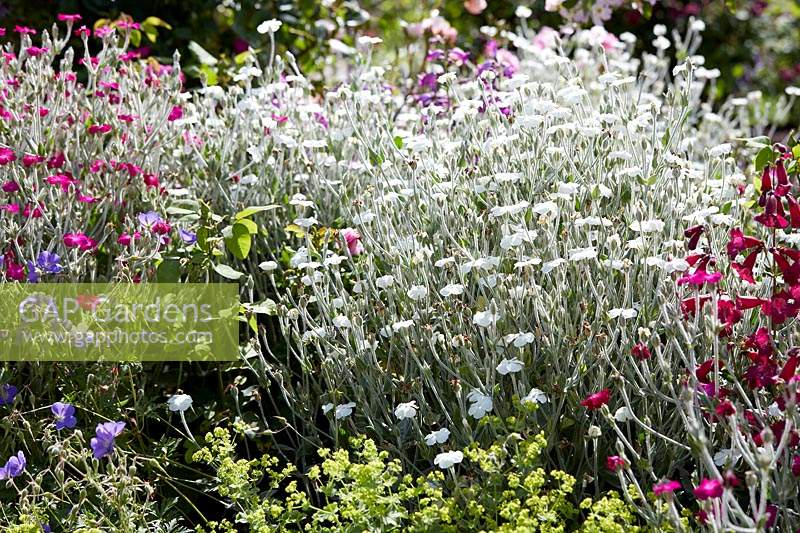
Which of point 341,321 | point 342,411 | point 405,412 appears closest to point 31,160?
point 341,321

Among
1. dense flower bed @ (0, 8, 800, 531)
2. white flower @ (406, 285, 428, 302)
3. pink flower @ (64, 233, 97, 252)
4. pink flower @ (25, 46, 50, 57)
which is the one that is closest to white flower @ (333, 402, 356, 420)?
dense flower bed @ (0, 8, 800, 531)

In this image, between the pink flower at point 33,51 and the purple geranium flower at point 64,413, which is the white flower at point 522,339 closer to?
the purple geranium flower at point 64,413

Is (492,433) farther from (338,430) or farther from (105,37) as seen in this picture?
(105,37)

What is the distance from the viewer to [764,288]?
2383mm

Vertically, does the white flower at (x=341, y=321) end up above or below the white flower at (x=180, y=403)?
above

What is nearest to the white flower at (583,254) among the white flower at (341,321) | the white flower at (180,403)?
the white flower at (341,321)

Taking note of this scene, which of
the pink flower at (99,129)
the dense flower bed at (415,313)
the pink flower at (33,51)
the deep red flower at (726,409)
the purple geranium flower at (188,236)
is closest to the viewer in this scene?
the deep red flower at (726,409)

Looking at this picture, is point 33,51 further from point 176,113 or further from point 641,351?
point 641,351

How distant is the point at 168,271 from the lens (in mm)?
2629

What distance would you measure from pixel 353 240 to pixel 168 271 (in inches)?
20.3

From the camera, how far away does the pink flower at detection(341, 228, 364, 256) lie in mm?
2660

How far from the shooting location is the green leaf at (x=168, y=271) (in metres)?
2.62

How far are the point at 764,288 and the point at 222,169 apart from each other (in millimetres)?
1626

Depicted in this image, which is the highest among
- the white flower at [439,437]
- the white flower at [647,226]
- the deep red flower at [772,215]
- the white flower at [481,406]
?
the deep red flower at [772,215]
